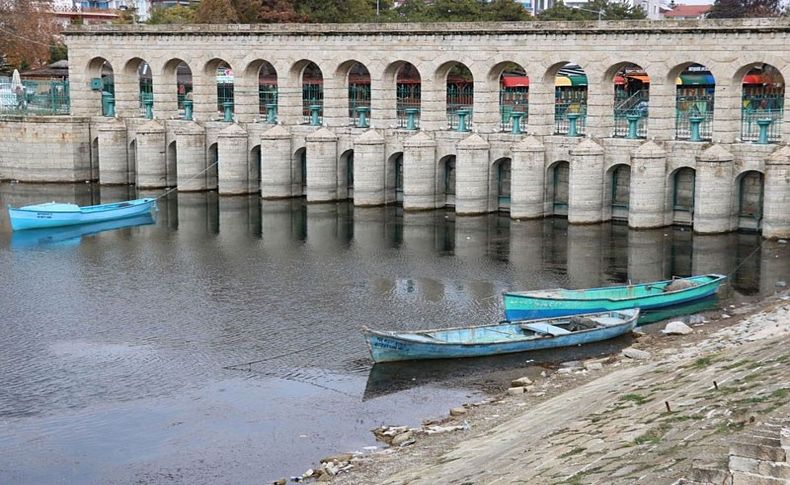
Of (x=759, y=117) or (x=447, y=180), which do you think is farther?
(x=447, y=180)

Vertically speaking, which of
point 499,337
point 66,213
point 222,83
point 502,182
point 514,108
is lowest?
point 499,337

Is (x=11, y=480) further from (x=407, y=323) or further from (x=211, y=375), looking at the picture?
(x=407, y=323)

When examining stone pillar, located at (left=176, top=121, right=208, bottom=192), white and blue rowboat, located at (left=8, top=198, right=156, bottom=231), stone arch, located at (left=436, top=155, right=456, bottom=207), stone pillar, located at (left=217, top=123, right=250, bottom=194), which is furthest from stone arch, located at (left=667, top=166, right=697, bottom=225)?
stone pillar, located at (left=176, top=121, right=208, bottom=192)

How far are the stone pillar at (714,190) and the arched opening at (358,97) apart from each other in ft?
71.6

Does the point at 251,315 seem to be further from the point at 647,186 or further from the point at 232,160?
the point at 232,160

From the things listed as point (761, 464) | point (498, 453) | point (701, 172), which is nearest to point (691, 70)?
point (701, 172)

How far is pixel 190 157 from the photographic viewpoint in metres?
75.9

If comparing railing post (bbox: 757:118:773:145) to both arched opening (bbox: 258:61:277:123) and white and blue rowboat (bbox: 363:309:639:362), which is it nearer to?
white and blue rowboat (bbox: 363:309:639:362)

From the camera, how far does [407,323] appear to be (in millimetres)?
43969

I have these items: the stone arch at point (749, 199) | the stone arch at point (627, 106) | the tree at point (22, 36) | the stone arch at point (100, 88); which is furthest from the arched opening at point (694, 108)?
the tree at point (22, 36)

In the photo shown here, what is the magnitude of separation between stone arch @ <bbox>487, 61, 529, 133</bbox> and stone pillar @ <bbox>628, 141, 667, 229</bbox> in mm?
8687

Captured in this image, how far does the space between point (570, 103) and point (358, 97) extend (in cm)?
2327

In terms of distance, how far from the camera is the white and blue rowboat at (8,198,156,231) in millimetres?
63406

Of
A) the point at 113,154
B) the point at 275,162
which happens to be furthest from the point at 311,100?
the point at 275,162
